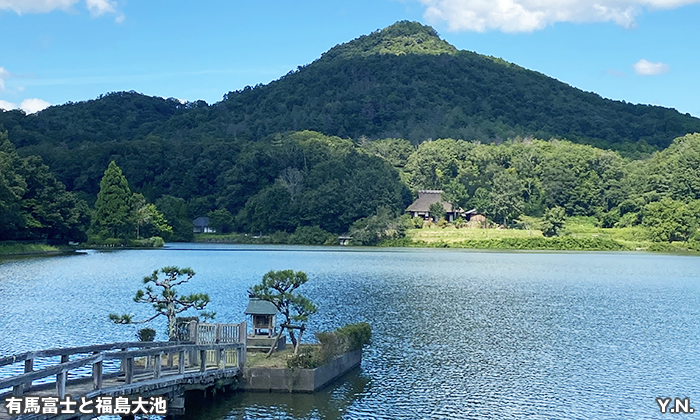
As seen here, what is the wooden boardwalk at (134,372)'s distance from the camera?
1497 centimetres

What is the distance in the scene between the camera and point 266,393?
20.7 metres

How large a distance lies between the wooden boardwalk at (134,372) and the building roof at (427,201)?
92796 millimetres

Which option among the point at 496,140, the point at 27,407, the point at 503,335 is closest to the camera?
the point at 27,407

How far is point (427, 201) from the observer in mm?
116625

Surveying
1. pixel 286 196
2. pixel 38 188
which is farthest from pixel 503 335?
pixel 286 196

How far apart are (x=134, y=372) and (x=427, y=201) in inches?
3924

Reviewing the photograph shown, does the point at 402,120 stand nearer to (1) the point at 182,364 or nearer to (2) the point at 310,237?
(2) the point at 310,237

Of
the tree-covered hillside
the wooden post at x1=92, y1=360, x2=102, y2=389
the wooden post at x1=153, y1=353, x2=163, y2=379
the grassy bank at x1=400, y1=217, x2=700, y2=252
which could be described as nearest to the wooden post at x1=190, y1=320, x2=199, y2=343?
the wooden post at x1=153, y1=353, x2=163, y2=379

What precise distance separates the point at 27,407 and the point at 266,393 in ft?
25.9

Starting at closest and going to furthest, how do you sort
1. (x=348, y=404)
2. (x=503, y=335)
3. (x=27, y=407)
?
1. (x=27, y=407)
2. (x=348, y=404)
3. (x=503, y=335)

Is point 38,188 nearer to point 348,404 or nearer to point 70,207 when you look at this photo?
point 70,207

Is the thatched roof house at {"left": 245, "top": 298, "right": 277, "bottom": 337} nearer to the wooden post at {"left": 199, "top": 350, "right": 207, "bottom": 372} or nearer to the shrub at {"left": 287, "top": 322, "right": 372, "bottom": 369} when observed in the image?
the shrub at {"left": 287, "top": 322, "right": 372, "bottom": 369}

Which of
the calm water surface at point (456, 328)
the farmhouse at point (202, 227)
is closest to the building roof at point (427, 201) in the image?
the farmhouse at point (202, 227)

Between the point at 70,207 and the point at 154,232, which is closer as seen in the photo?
the point at 70,207
